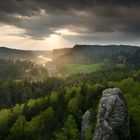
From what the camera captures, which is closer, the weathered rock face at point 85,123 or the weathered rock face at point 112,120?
the weathered rock face at point 112,120

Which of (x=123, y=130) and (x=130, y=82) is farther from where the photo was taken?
(x=130, y=82)

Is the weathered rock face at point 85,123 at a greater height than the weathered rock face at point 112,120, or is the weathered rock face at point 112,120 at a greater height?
the weathered rock face at point 112,120

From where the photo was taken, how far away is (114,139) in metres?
55.0

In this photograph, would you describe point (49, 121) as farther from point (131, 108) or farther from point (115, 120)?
point (115, 120)

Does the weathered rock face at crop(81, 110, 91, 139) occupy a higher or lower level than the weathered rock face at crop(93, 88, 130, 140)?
lower

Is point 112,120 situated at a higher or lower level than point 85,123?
higher

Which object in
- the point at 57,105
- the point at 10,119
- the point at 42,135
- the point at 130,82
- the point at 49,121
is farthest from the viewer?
the point at 130,82

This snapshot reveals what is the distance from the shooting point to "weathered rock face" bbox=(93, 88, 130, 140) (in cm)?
5500

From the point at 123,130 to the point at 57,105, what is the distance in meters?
52.1

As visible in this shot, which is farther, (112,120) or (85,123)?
(85,123)

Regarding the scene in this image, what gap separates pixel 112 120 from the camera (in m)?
55.2

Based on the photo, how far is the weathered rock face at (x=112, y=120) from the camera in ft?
180

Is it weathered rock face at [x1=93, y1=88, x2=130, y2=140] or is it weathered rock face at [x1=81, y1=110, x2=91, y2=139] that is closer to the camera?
weathered rock face at [x1=93, y1=88, x2=130, y2=140]

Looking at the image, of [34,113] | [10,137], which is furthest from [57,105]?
[10,137]
